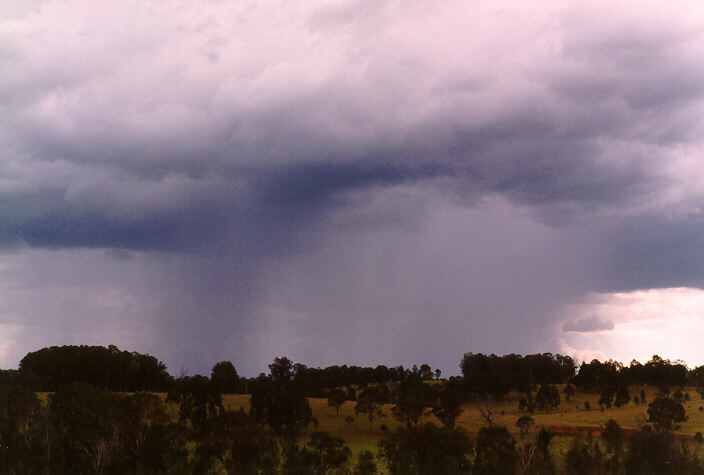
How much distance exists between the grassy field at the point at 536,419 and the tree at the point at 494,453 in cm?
1969

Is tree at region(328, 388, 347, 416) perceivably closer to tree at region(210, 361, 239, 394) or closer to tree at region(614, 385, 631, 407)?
tree at region(210, 361, 239, 394)

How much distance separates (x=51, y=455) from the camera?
201 feet

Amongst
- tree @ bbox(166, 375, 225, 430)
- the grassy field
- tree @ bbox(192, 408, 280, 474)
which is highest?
tree @ bbox(166, 375, 225, 430)

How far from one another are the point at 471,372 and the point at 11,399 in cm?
11661

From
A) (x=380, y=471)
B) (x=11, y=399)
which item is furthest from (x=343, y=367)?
(x=380, y=471)

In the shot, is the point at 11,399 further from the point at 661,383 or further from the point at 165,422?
the point at 661,383

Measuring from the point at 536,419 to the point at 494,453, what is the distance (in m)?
69.2

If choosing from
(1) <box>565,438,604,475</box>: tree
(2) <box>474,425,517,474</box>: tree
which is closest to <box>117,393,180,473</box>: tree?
(2) <box>474,425,517,474</box>: tree

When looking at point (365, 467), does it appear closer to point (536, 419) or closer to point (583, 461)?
point (583, 461)

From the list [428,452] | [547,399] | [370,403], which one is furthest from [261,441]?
[547,399]

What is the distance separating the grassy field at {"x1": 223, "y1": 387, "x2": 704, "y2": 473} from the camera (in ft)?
296

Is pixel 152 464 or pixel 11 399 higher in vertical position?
pixel 11 399

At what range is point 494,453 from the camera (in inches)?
2149

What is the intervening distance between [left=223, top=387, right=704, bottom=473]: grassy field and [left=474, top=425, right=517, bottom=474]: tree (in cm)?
1969
